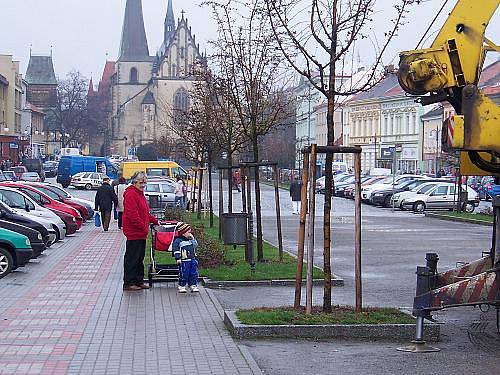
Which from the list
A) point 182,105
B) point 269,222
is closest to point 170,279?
point 269,222

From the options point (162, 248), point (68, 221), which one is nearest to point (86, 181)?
point (68, 221)

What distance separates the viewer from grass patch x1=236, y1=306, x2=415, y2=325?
39.7ft

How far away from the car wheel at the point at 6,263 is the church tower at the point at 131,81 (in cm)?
12750

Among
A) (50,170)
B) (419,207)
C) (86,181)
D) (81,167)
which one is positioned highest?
(81,167)

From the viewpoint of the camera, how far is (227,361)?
10.3 meters

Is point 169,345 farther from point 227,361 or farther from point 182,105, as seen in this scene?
point 182,105

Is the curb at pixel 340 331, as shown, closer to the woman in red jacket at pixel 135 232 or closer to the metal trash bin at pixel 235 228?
the woman in red jacket at pixel 135 232

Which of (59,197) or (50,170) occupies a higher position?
(50,170)

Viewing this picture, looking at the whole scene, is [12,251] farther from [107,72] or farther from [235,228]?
[107,72]

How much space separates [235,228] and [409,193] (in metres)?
34.1

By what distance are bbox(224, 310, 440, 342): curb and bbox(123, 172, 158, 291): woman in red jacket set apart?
5074 millimetres

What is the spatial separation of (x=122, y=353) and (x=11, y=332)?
80.1 inches

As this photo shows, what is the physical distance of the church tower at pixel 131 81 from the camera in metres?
148

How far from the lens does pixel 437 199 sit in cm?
5078
